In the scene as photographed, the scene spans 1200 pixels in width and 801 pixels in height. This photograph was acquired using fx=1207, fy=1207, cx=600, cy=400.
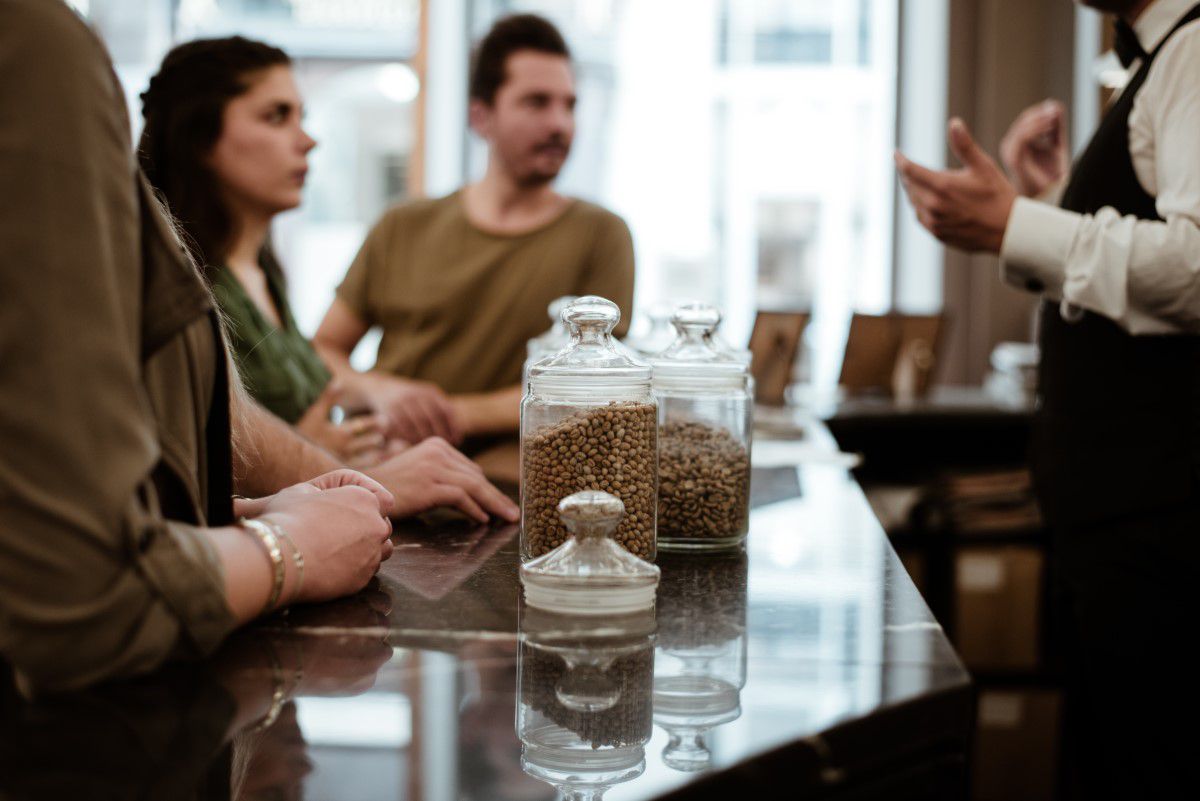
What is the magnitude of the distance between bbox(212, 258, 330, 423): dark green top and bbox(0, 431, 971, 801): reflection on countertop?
1.00 metres

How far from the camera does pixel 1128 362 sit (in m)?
1.68

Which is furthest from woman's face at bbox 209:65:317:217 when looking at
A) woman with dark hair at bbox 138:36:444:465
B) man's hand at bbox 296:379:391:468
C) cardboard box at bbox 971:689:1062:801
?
cardboard box at bbox 971:689:1062:801

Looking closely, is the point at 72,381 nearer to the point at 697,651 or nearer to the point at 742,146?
the point at 697,651

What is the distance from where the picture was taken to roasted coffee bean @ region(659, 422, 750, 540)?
119 cm

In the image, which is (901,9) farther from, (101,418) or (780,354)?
(101,418)

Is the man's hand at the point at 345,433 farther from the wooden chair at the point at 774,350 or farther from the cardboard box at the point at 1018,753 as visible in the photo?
the cardboard box at the point at 1018,753

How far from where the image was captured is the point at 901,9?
473cm

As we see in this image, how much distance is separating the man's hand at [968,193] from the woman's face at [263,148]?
1063 mm

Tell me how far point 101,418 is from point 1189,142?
1.37 m

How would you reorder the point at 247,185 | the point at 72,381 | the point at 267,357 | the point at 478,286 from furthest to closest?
1. the point at 478,286
2. the point at 247,185
3. the point at 267,357
4. the point at 72,381

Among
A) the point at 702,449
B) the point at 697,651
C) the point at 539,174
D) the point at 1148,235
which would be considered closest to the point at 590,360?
the point at 702,449

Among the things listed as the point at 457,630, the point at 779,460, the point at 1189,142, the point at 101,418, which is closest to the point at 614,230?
the point at 779,460

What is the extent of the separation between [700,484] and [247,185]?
1249 mm

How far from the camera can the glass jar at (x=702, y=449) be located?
1.19 meters
